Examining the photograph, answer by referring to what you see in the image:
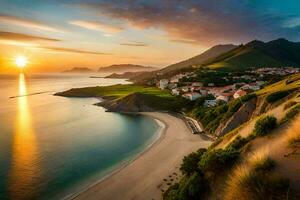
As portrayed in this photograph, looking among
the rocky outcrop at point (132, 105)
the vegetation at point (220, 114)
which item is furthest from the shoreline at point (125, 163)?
the rocky outcrop at point (132, 105)

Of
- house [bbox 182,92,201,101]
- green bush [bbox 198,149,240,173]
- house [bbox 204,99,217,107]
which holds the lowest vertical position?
house [bbox 204,99,217,107]

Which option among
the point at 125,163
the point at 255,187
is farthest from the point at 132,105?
the point at 255,187

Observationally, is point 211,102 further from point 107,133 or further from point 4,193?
point 4,193

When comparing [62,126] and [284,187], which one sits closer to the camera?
[284,187]

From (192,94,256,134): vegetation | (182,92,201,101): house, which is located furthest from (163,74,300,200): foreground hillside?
(182,92,201,101): house

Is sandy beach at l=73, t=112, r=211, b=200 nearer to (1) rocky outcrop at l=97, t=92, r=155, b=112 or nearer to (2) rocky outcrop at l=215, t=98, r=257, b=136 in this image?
(2) rocky outcrop at l=215, t=98, r=257, b=136

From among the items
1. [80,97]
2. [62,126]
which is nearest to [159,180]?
[62,126]

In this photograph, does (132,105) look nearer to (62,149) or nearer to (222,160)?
(62,149)
